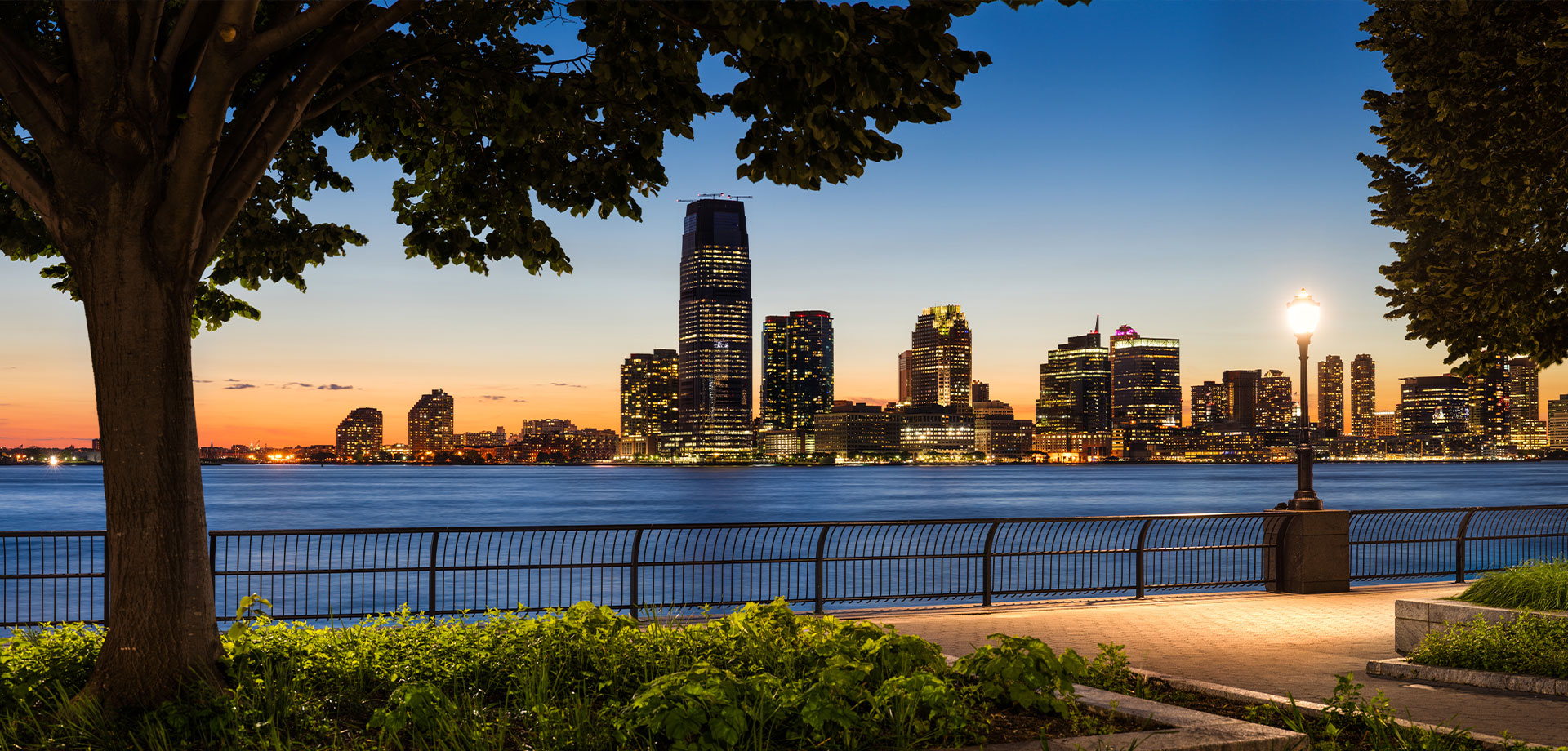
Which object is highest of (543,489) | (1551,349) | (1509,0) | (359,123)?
(1509,0)

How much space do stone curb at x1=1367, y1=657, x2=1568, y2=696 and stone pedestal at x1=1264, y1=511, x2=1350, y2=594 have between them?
667cm

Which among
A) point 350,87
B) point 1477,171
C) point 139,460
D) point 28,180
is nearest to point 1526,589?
point 1477,171

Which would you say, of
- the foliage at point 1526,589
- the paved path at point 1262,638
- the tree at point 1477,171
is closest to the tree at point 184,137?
the paved path at point 1262,638

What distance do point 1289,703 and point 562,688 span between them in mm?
4414

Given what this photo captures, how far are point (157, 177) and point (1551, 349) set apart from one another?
48.8ft

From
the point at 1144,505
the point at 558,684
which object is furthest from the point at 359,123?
the point at 1144,505

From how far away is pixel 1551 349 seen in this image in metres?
14.1

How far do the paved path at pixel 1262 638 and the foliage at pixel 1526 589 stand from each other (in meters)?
1.08

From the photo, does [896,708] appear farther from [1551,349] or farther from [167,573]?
[1551,349]

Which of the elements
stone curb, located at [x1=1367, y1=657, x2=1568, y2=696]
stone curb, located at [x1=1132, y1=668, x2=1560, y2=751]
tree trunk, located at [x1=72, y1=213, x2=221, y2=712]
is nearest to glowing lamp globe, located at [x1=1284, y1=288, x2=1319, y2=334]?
stone curb, located at [x1=1367, y1=657, x2=1568, y2=696]

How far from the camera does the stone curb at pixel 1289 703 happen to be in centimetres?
629

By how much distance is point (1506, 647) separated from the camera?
8984mm

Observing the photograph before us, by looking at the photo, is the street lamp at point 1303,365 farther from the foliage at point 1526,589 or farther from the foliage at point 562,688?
the foliage at point 562,688

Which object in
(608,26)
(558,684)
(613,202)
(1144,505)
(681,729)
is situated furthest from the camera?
(1144,505)
